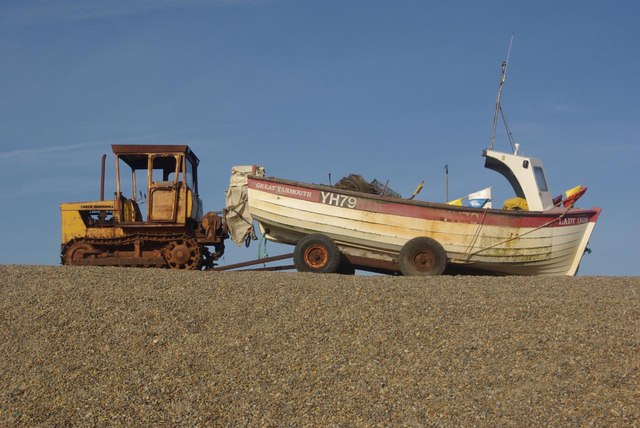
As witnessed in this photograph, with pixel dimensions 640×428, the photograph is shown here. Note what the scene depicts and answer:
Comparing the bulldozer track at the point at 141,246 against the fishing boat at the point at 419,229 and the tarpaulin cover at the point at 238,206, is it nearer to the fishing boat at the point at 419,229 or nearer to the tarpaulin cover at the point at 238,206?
the tarpaulin cover at the point at 238,206

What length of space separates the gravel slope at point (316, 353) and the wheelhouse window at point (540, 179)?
369 cm

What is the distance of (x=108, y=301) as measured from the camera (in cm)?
1123

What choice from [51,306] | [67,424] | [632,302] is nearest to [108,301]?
[51,306]

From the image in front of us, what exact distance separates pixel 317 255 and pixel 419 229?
1.99 m

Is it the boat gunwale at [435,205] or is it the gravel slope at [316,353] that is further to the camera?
the boat gunwale at [435,205]

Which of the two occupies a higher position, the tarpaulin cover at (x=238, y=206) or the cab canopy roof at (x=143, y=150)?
the cab canopy roof at (x=143, y=150)

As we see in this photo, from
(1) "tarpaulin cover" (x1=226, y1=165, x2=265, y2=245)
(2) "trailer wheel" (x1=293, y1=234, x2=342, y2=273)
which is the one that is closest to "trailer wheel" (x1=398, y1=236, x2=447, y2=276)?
(2) "trailer wheel" (x1=293, y1=234, x2=342, y2=273)

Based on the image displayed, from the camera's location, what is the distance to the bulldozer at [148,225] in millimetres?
15508

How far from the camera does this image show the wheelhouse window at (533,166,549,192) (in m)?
15.7

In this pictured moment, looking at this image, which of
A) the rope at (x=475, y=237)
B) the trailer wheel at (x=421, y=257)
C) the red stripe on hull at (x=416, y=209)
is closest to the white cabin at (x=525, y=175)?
the red stripe on hull at (x=416, y=209)

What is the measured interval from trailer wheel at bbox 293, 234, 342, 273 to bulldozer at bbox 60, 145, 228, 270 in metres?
1.95

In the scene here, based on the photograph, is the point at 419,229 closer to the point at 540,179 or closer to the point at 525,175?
the point at 525,175

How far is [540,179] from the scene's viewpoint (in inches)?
627

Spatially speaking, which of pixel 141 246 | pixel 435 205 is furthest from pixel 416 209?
pixel 141 246
